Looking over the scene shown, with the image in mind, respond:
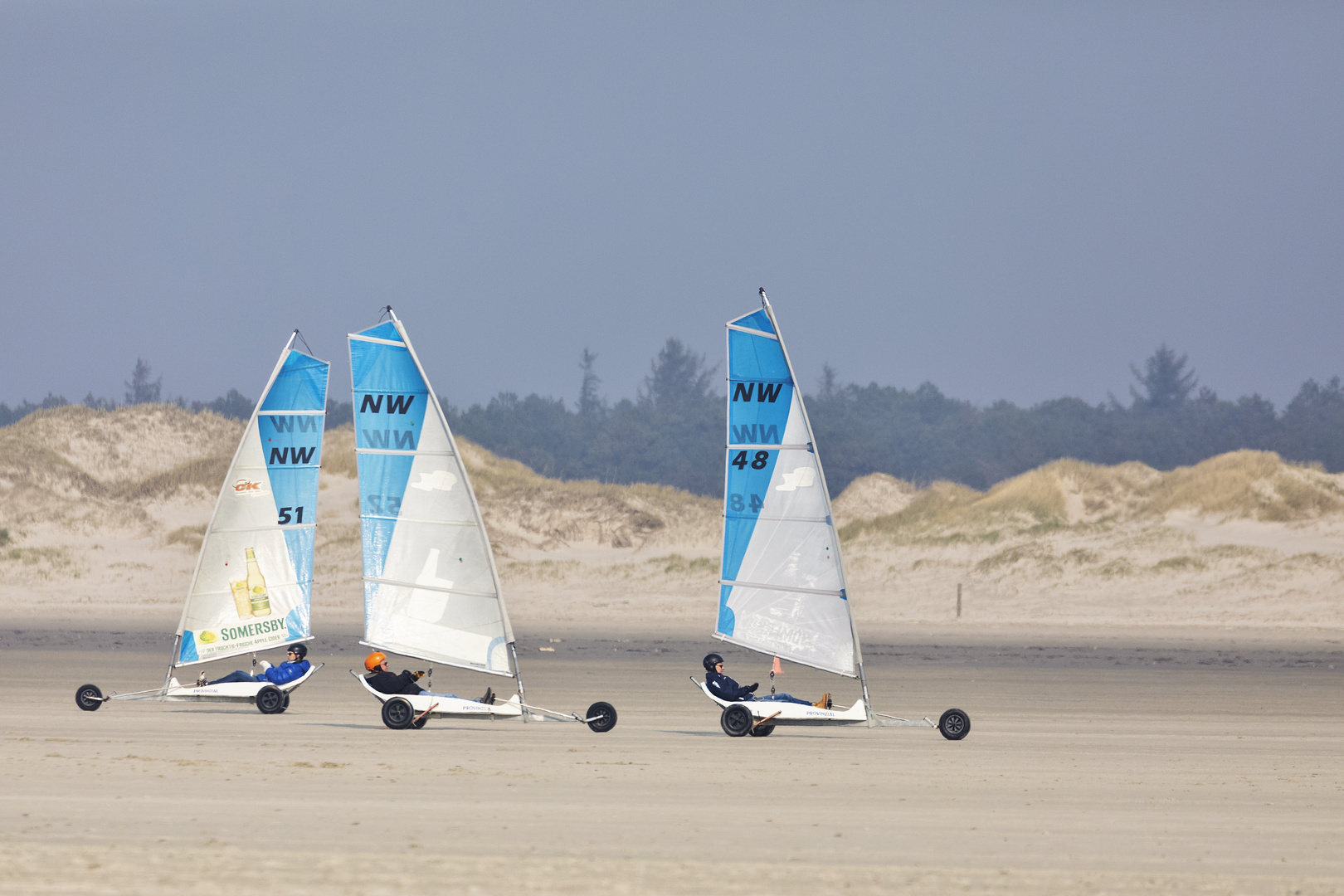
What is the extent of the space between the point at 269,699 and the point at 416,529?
9.01 feet

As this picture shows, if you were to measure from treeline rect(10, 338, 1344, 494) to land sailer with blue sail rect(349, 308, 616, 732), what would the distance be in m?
78.8

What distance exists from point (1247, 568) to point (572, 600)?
734 inches

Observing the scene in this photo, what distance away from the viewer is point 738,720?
16.1 metres

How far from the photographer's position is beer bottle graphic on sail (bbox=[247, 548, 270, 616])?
1978 centimetres

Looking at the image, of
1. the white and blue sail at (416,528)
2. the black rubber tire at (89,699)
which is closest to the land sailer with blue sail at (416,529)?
the white and blue sail at (416,528)

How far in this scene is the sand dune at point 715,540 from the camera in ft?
131

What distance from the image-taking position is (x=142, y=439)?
60000 mm

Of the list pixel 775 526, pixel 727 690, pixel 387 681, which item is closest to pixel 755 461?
pixel 775 526

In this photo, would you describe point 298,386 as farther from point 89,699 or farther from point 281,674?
point 89,699

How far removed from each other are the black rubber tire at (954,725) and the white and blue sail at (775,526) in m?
1.10

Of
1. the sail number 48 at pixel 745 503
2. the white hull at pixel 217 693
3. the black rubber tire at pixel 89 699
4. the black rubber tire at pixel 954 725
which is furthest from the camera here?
the white hull at pixel 217 693

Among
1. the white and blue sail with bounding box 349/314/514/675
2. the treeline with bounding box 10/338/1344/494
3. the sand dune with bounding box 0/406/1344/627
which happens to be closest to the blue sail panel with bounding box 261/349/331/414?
the white and blue sail with bounding box 349/314/514/675

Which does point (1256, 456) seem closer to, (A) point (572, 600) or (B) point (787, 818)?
(A) point (572, 600)

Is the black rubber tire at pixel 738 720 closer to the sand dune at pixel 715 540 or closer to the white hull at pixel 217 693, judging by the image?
the white hull at pixel 217 693
